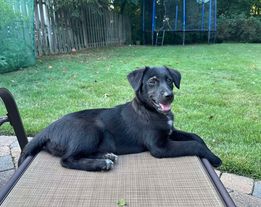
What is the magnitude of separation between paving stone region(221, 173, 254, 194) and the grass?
0.10 m

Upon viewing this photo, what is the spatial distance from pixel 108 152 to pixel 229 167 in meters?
1.23

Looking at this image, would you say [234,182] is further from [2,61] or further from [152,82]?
[2,61]

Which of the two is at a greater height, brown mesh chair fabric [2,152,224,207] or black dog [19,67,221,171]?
black dog [19,67,221,171]

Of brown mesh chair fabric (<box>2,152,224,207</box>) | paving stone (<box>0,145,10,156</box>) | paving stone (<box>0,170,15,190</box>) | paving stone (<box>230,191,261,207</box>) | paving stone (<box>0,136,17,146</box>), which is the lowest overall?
paving stone (<box>230,191,261,207</box>)

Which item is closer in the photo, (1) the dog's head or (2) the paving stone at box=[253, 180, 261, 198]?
(1) the dog's head

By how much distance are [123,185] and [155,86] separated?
888 millimetres

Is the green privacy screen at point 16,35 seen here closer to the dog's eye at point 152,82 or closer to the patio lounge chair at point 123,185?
the dog's eye at point 152,82

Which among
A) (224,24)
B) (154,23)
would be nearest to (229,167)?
(154,23)

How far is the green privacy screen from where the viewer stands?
8.03 meters

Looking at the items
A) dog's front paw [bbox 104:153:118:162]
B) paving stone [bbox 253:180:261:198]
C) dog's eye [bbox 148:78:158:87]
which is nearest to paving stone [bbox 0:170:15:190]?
dog's front paw [bbox 104:153:118:162]

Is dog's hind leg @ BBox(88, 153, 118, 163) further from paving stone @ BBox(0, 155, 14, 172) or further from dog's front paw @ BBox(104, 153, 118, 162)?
paving stone @ BBox(0, 155, 14, 172)

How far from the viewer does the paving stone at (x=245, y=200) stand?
9.21 feet

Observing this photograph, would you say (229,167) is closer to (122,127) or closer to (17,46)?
(122,127)

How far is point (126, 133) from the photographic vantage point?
2730 millimetres
